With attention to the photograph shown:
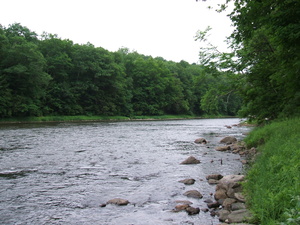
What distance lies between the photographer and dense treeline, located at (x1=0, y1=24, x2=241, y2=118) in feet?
147

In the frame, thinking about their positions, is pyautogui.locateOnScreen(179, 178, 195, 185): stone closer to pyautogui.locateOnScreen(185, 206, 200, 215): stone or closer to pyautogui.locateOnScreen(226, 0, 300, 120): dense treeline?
pyautogui.locateOnScreen(185, 206, 200, 215): stone

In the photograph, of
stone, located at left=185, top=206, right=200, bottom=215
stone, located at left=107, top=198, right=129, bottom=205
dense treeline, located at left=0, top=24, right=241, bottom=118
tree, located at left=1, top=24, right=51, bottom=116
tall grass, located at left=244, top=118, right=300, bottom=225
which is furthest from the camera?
tree, located at left=1, top=24, right=51, bottom=116

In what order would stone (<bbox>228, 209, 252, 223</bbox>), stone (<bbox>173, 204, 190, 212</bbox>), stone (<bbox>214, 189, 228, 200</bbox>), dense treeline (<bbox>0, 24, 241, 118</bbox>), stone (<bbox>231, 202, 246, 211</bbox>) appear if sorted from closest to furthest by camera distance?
stone (<bbox>228, 209, 252, 223</bbox>)
stone (<bbox>231, 202, 246, 211</bbox>)
stone (<bbox>173, 204, 190, 212</bbox>)
stone (<bbox>214, 189, 228, 200</bbox>)
dense treeline (<bbox>0, 24, 241, 118</bbox>)

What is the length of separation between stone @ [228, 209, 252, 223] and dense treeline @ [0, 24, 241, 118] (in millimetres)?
15421

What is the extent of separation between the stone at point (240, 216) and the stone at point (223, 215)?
0.17 m

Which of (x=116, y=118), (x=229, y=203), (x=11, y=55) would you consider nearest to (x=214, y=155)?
(x=229, y=203)

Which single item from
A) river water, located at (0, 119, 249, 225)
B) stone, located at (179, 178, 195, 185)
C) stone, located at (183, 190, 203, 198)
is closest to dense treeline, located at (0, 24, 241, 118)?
river water, located at (0, 119, 249, 225)

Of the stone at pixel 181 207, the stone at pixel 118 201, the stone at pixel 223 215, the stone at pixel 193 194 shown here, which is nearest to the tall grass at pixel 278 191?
the stone at pixel 223 215

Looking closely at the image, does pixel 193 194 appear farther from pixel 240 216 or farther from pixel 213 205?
pixel 240 216

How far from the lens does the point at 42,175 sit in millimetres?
10266

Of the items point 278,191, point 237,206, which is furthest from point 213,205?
point 278,191

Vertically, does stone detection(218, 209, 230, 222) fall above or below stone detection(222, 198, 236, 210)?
below

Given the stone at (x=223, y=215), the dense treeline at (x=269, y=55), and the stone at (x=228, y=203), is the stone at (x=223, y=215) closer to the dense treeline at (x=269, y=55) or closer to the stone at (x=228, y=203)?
the stone at (x=228, y=203)

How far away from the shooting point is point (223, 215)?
615cm
